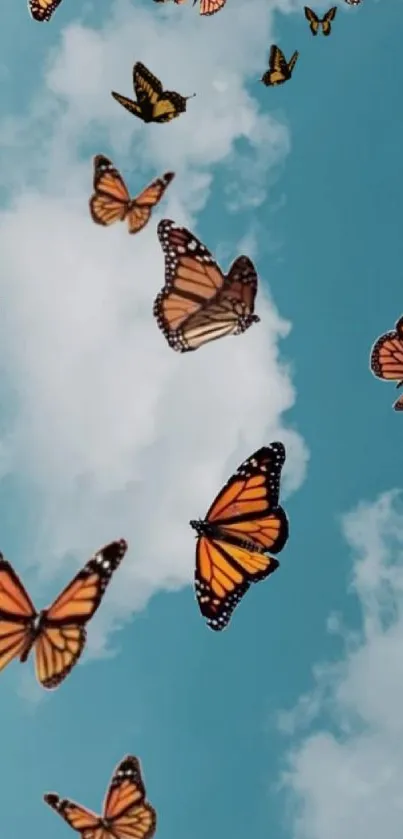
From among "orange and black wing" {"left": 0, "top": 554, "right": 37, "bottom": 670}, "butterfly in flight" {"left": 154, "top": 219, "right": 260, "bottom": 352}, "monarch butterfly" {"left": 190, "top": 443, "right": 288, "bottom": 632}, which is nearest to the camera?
"orange and black wing" {"left": 0, "top": 554, "right": 37, "bottom": 670}

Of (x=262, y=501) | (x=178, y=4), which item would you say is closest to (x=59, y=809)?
(x=262, y=501)

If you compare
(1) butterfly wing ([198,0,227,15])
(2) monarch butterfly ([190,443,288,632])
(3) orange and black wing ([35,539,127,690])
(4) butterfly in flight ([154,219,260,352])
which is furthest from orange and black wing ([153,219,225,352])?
(1) butterfly wing ([198,0,227,15])

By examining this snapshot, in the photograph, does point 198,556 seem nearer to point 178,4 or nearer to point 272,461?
point 272,461

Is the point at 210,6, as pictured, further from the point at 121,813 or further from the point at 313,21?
the point at 121,813

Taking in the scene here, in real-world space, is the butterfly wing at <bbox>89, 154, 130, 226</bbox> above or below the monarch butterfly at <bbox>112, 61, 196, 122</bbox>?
below

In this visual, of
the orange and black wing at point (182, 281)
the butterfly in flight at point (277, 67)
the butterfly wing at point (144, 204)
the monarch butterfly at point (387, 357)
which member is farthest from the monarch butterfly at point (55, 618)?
→ the butterfly in flight at point (277, 67)

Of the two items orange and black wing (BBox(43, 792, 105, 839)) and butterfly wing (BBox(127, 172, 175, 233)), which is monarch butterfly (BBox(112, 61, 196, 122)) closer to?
butterfly wing (BBox(127, 172, 175, 233))
